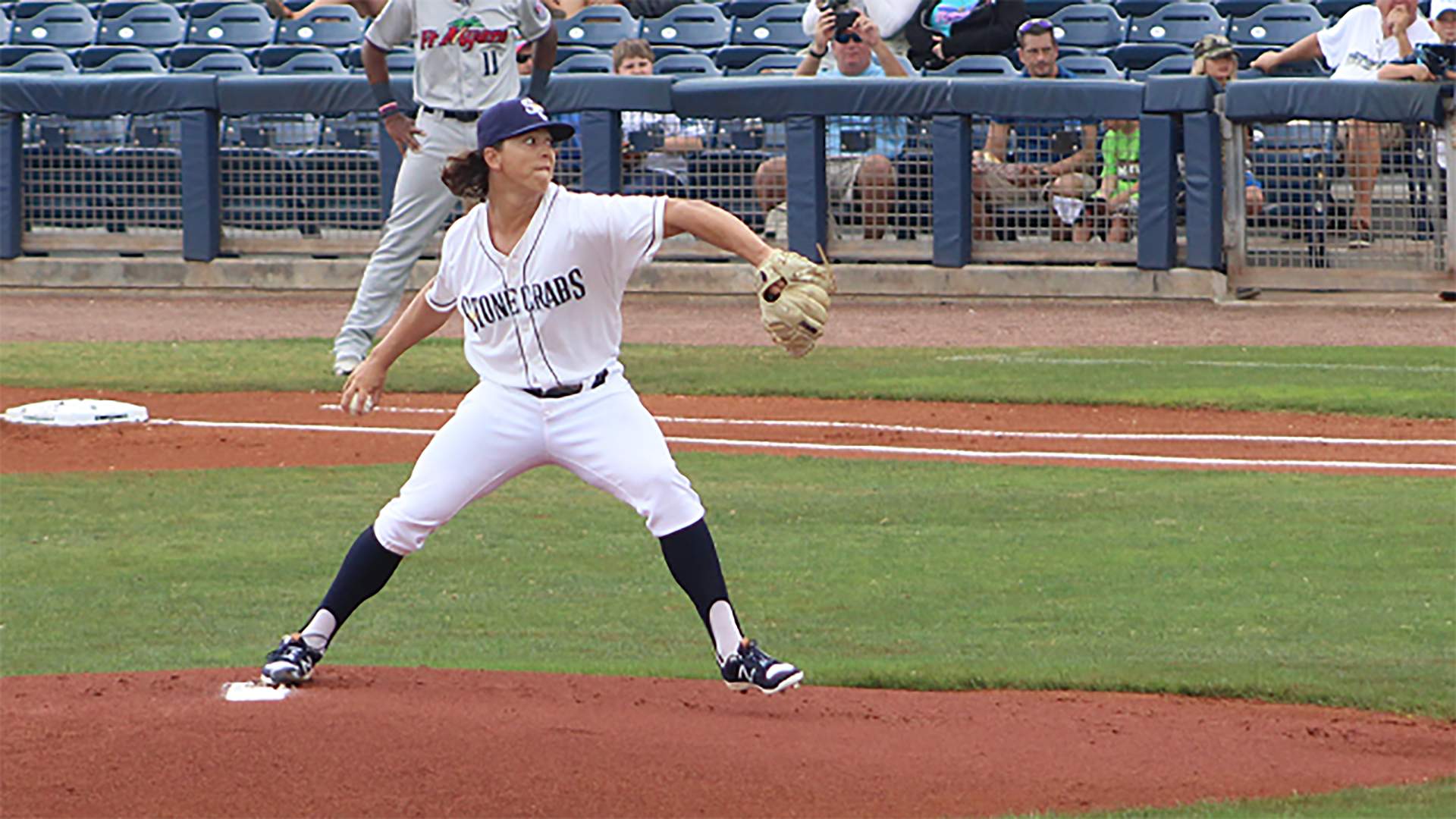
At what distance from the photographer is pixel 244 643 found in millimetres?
7172

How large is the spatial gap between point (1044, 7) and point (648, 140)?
11.6 feet

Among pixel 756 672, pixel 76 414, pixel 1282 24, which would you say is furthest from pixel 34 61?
pixel 756 672

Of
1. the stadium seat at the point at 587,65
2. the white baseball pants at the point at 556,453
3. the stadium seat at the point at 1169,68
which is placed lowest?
the white baseball pants at the point at 556,453

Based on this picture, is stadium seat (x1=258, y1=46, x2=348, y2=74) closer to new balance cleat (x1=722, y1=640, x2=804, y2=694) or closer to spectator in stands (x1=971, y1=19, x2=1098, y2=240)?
spectator in stands (x1=971, y1=19, x2=1098, y2=240)

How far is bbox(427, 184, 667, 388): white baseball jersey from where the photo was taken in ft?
19.0

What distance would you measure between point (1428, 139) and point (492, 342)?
10.6 metres

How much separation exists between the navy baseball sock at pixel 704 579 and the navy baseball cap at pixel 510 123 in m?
1.14

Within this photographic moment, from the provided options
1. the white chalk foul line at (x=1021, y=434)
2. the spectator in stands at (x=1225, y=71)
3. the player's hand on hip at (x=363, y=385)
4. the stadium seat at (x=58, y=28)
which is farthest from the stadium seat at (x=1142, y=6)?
the player's hand on hip at (x=363, y=385)

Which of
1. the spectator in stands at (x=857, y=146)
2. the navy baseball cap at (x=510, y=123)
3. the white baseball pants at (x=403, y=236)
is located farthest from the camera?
the spectator in stands at (x=857, y=146)

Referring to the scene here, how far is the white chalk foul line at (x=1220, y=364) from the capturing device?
42.9ft

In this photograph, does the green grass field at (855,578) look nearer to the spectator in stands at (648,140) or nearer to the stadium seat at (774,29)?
the spectator in stands at (648,140)

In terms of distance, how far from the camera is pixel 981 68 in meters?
16.2

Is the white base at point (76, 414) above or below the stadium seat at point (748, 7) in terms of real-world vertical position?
below

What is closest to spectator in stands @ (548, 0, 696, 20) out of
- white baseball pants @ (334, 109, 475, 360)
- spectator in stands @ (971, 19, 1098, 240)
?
spectator in stands @ (971, 19, 1098, 240)
